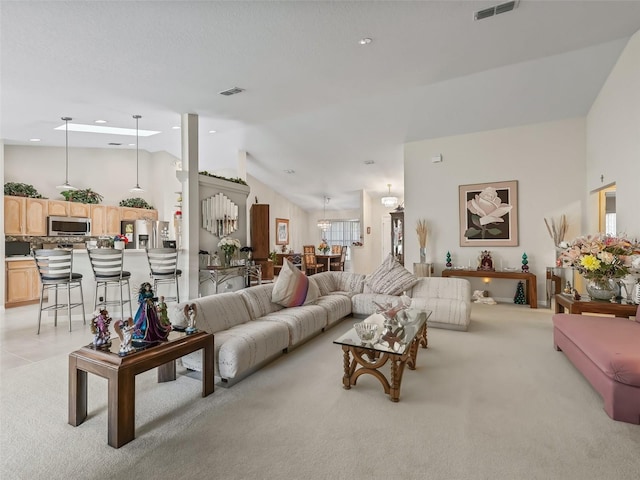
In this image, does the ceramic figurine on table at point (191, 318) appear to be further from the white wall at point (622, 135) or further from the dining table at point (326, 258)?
the dining table at point (326, 258)

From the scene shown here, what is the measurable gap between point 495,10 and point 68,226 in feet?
25.9

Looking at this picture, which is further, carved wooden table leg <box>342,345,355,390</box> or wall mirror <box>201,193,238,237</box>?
wall mirror <box>201,193,238,237</box>

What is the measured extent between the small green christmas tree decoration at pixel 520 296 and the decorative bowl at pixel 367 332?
13.1 feet

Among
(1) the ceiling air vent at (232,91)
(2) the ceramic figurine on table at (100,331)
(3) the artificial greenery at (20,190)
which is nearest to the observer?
(2) the ceramic figurine on table at (100,331)

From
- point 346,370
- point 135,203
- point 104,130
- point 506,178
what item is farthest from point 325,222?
point 346,370

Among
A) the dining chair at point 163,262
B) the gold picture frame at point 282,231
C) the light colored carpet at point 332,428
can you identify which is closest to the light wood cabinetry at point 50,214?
the dining chair at point 163,262

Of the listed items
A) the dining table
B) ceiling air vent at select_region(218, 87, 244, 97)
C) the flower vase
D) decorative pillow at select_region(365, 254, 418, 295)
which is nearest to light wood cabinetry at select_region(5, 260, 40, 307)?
ceiling air vent at select_region(218, 87, 244, 97)

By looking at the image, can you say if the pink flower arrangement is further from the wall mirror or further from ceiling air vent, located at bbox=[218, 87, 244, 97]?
the wall mirror

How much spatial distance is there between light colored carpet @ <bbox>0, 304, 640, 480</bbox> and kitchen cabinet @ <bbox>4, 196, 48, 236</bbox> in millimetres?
4418

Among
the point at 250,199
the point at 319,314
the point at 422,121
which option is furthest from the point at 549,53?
the point at 250,199

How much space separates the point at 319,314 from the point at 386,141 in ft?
13.5

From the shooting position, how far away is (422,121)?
5.76 metres

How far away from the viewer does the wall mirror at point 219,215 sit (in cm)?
559

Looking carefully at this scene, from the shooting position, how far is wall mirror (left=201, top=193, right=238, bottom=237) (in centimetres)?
559
